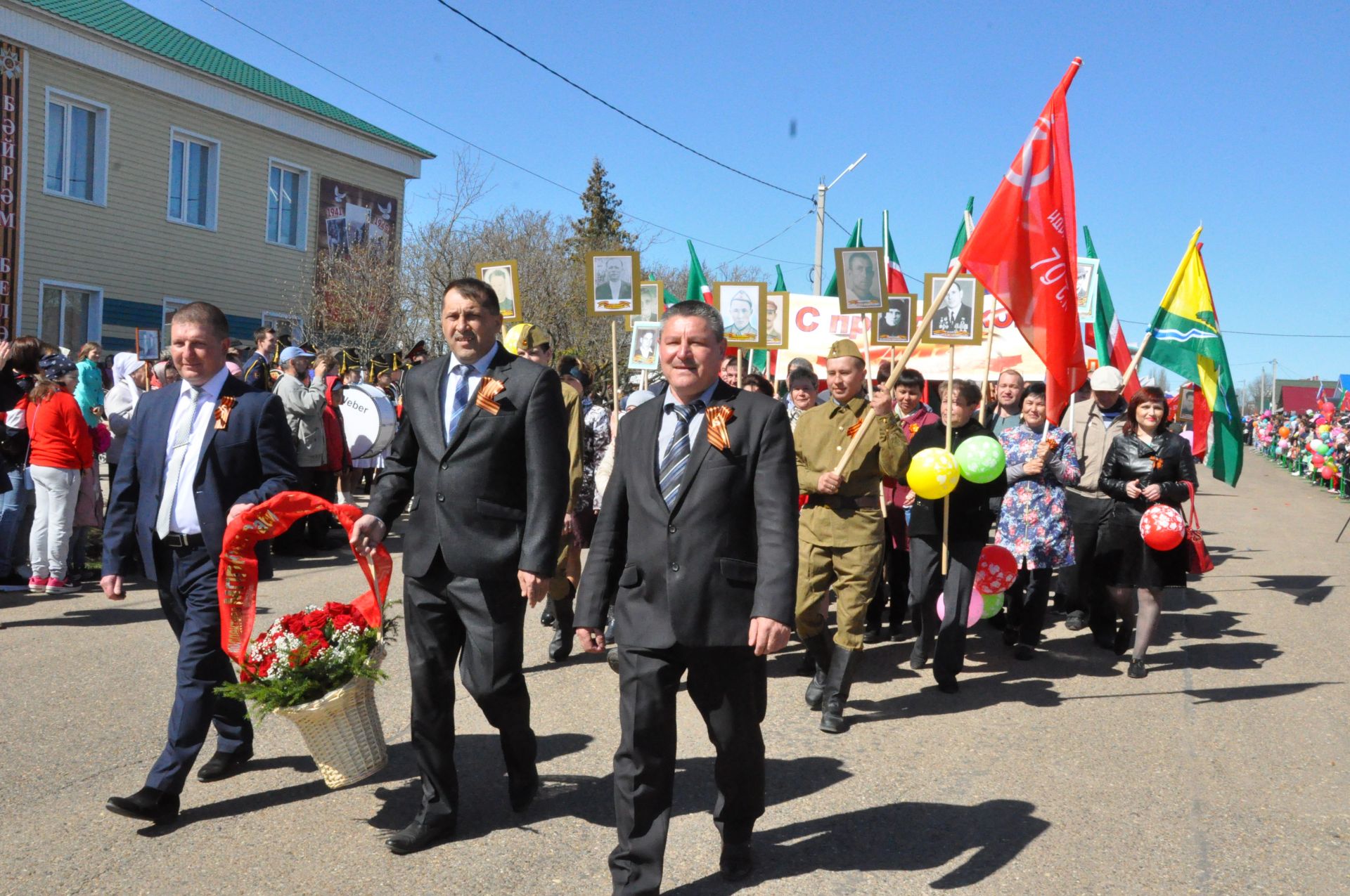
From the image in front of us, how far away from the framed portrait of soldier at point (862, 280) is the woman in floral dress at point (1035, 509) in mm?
1368

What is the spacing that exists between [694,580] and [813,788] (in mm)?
1782

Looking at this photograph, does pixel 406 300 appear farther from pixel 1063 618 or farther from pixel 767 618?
pixel 767 618

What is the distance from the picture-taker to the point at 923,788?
5.36 m

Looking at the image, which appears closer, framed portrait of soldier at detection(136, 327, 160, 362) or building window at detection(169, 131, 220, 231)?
framed portrait of soldier at detection(136, 327, 160, 362)

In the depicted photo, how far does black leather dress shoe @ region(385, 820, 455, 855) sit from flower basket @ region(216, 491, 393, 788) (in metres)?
0.40

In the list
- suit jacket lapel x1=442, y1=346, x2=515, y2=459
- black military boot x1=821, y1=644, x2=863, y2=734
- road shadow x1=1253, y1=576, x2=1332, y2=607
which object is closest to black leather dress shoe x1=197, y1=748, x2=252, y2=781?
suit jacket lapel x1=442, y1=346, x2=515, y2=459

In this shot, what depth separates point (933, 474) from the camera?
6.79 meters

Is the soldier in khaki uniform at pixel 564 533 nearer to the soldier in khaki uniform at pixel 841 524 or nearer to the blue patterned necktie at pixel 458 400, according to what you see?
the soldier in khaki uniform at pixel 841 524

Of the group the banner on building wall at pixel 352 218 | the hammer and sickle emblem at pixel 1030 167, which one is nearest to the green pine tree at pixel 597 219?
the banner on building wall at pixel 352 218

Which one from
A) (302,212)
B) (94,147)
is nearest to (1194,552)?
(94,147)

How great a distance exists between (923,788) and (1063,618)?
5.30 meters

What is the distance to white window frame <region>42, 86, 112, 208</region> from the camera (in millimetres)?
20781

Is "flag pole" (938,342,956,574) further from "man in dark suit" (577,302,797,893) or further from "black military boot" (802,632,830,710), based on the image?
"man in dark suit" (577,302,797,893)

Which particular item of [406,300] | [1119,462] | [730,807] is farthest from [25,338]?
[406,300]
